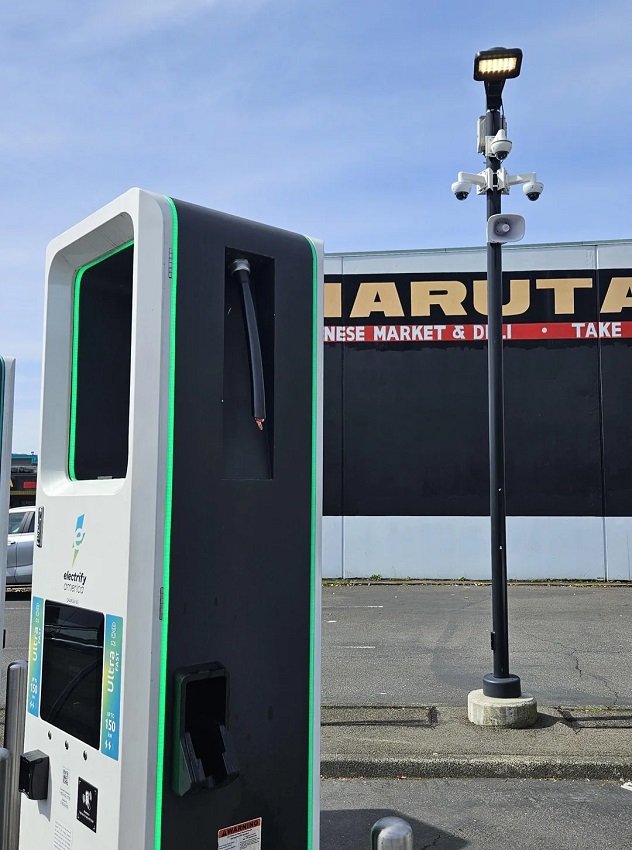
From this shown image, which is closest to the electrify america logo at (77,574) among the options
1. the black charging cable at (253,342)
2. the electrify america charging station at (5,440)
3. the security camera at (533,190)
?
the black charging cable at (253,342)

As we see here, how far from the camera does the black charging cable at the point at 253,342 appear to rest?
269 centimetres

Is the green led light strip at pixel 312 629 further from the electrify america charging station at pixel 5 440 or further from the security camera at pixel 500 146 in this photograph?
the security camera at pixel 500 146

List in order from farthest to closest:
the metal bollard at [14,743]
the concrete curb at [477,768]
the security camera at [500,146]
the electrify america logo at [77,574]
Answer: the security camera at [500,146] < the concrete curb at [477,768] < the metal bollard at [14,743] < the electrify america logo at [77,574]

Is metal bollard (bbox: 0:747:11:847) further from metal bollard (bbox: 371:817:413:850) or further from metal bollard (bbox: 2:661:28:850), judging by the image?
metal bollard (bbox: 371:817:413:850)

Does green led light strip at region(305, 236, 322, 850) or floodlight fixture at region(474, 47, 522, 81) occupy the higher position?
floodlight fixture at region(474, 47, 522, 81)

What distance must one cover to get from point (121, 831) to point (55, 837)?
1.86 ft

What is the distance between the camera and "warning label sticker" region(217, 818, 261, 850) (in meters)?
2.61

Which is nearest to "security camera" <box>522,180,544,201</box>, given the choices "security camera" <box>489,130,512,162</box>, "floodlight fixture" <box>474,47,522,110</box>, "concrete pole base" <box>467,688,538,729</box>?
"security camera" <box>489,130,512,162</box>

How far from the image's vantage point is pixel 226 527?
263 cm

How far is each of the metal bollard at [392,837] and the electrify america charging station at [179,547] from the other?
0.67 metres

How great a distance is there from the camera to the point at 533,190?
8000mm

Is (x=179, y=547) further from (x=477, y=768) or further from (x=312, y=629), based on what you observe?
(x=477, y=768)

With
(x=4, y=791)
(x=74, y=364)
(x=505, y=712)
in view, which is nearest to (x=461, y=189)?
(x=505, y=712)

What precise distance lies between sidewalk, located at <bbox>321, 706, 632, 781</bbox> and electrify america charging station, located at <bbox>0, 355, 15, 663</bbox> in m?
2.54
